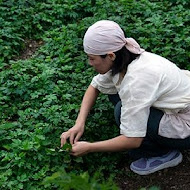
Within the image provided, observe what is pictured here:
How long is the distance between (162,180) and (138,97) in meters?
0.83

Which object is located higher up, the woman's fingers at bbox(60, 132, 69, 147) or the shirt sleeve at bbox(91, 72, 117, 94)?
the shirt sleeve at bbox(91, 72, 117, 94)

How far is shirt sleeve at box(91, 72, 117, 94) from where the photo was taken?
3.40 meters

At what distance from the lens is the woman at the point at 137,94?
2.91 metres

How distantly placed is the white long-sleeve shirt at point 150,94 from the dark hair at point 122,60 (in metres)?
0.04

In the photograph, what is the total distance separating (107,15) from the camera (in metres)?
5.21

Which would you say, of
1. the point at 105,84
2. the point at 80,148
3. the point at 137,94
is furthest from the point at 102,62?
the point at 80,148

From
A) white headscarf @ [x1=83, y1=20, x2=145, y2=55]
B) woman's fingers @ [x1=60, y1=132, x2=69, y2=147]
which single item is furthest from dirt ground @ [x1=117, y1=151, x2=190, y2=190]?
white headscarf @ [x1=83, y1=20, x2=145, y2=55]

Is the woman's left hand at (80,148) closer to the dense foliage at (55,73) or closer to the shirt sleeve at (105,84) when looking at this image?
the dense foliage at (55,73)

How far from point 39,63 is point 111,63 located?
66.9 inches

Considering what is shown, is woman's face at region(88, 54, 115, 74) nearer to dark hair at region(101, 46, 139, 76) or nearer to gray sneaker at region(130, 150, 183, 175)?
dark hair at region(101, 46, 139, 76)

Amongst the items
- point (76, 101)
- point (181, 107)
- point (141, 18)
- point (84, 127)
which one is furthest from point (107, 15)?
point (181, 107)

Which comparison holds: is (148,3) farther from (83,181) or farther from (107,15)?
(83,181)

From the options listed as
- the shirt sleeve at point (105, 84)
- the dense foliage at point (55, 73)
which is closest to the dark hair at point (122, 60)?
the shirt sleeve at point (105, 84)

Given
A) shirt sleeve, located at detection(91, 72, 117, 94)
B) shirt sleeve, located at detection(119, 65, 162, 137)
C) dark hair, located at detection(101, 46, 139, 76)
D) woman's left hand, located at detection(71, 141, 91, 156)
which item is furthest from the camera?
shirt sleeve, located at detection(91, 72, 117, 94)
